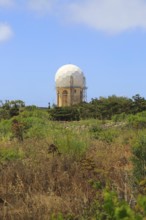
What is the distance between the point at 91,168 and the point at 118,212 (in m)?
3.70

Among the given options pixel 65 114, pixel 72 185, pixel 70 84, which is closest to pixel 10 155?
pixel 72 185

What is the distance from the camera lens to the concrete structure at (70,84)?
52.9 meters

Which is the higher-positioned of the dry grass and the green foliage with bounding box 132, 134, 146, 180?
the green foliage with bounding box 132, 134, 146, 180

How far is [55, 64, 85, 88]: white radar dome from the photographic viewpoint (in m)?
52.8

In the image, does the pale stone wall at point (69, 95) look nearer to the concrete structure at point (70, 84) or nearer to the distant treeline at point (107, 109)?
the concrete structure at point (70, 84)

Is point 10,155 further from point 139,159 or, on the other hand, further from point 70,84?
point 70,84

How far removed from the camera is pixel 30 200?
4.81m

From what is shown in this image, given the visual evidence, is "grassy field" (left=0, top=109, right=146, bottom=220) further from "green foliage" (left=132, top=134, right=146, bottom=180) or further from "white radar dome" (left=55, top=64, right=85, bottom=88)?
"white radar dome" (left=55, top=64, right=85, bottom=88)

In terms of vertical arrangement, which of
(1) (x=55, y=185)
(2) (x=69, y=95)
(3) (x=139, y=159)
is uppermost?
(2) (x=69, y=95)

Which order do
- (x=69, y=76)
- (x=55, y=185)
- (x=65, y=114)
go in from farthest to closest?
(x=69, y=76), (x=65, y=114), (x=55, y=185)

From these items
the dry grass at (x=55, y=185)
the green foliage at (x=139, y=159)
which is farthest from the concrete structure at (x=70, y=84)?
the green foliage at (x=139, y=159)

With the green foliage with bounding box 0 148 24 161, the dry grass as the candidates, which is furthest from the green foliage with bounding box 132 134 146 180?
the green foliage with bounding box 0 148 24 161

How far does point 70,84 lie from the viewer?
174 feet

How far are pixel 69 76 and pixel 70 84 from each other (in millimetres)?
1007
